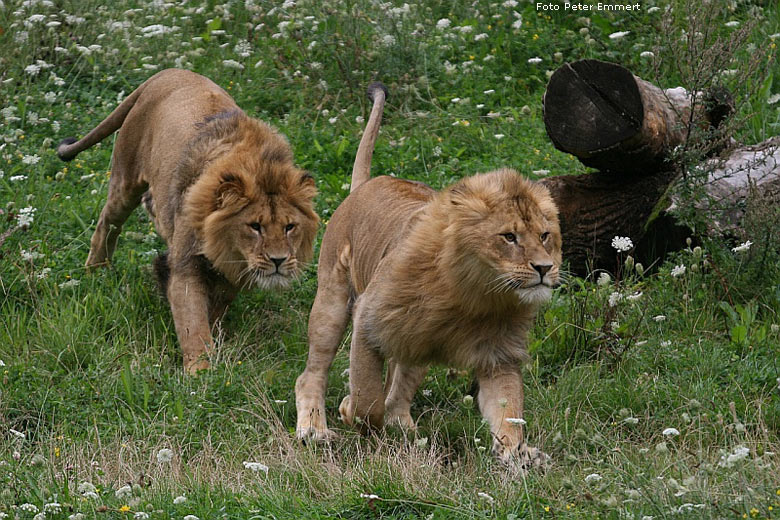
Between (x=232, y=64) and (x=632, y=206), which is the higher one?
(x=632, y=206)

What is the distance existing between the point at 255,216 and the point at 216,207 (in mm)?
230

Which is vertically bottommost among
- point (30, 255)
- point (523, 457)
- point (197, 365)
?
point (197, 365)

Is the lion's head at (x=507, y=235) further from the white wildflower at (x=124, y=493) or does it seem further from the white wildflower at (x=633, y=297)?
the white wildflower at (x=124, y=493)

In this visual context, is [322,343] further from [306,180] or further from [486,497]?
[486,497]

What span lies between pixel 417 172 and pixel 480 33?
7.14 ft

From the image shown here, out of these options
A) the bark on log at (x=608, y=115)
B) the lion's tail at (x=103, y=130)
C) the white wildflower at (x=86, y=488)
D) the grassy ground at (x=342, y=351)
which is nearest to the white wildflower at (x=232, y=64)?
the grassy ground at (x=342, y=351)

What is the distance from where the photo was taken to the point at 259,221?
20.3 feet

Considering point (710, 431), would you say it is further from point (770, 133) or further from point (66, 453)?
point (770, 133)

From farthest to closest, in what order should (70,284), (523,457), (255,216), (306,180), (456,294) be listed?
(70,284) → (306,180) → (255,216) → (456,294) → (523,457)

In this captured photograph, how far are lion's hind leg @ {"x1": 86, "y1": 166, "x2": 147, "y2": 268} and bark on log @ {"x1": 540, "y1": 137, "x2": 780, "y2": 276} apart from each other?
8.61 feet

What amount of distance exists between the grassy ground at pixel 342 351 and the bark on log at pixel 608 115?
26 cm

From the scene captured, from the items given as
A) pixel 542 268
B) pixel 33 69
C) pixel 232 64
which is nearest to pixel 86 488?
pixel 542 268

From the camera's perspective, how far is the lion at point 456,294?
471 cm

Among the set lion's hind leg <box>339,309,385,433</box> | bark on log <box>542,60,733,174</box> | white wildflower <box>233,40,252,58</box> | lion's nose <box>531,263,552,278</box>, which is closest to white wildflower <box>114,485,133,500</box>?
lion's hind leg <box>339,309,385,433</box>
